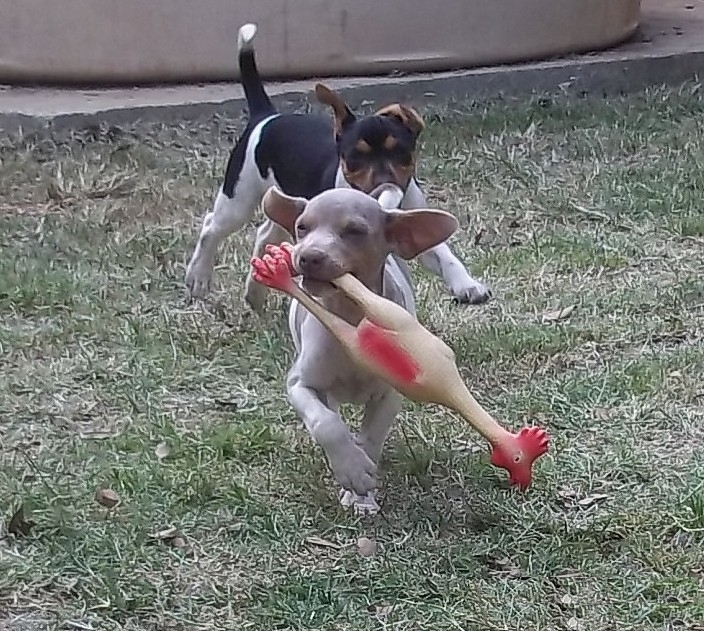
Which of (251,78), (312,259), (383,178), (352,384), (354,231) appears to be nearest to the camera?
(312,259)

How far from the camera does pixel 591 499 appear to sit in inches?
145

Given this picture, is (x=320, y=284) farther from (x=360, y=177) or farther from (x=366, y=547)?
(x=360, y=177)

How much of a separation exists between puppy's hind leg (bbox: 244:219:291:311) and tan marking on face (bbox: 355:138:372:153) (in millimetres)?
622

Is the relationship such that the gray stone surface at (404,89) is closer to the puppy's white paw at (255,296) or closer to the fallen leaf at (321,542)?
the puppy's white paw at (255,296)

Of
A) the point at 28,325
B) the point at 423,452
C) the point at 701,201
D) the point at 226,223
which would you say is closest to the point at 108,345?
the point at 28,325

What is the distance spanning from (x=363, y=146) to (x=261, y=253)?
30.8 inches

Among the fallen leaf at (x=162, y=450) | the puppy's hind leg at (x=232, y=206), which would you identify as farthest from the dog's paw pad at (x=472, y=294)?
the fallen leaf at (x=162, y=450)

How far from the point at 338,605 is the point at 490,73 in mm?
6352

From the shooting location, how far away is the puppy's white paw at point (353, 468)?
340 centimetres

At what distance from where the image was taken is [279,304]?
541 centimetres

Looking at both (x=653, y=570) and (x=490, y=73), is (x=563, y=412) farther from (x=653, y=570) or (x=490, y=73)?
→ (x=490, y=73)

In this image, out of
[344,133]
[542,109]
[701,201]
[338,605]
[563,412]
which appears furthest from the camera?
[542,109]

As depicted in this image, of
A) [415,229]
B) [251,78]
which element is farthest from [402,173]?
[415,229]

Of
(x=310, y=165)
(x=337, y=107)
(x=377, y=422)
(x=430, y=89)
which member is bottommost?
(x=430, y=89)
